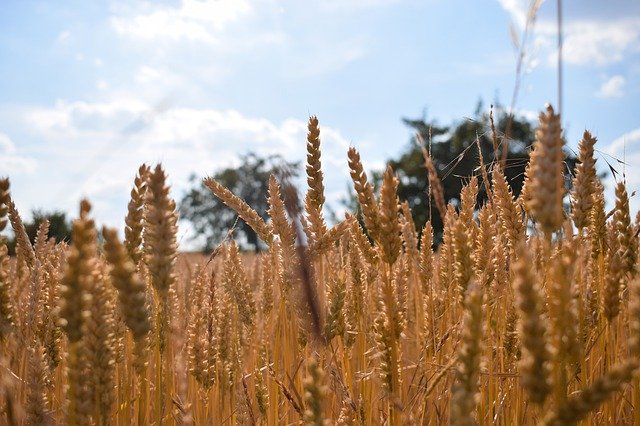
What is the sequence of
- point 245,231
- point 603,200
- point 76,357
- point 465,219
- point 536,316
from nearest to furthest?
point 536,316 → point 76,357 → point 465,219 → point 603,200 → point 245,231

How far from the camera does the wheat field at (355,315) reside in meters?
0.98

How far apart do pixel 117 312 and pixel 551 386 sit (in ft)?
4.92

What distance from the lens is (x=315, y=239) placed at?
6.51 ft

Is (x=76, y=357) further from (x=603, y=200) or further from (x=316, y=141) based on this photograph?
(x=603, y=200)

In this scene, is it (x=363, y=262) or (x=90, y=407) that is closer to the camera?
(x=90, y=407)

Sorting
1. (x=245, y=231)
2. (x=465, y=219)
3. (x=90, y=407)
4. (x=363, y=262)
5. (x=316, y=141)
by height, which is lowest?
(x=90, y=407)

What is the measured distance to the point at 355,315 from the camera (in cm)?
248

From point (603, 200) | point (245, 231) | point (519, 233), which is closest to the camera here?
point (519, 233)

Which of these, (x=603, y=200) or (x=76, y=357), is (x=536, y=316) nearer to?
(x=76, y=357)

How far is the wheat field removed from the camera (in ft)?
3.21

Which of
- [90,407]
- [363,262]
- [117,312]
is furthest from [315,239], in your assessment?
[90,407]

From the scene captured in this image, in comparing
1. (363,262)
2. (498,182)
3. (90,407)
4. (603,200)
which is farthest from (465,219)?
(90,407)

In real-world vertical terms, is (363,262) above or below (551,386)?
above

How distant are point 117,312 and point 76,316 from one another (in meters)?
1.09
